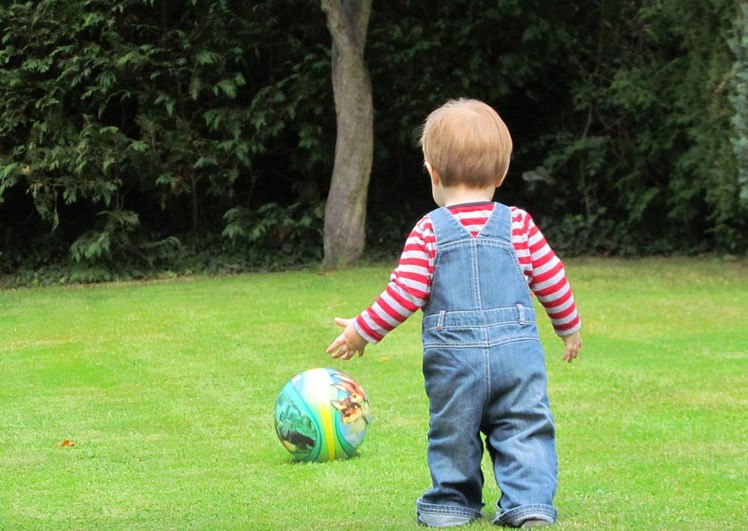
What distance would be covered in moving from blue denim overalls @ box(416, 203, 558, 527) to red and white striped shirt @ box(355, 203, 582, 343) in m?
0.03

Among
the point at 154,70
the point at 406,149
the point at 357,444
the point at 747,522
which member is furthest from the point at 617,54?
the point at 747,522

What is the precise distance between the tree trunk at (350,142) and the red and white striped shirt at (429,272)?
14.2 m

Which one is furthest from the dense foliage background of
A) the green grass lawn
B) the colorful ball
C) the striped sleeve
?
the striped sleeve

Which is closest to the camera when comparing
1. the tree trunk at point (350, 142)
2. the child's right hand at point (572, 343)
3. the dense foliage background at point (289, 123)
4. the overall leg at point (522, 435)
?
the overall leg at point (522, 435)

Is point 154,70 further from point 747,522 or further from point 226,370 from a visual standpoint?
point 747,522

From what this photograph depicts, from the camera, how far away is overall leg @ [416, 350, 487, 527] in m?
4.07

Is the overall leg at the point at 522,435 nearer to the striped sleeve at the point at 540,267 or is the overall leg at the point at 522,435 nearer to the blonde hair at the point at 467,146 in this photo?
the striped sleeve at the point at 540,267

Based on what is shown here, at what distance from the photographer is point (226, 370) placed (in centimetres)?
997

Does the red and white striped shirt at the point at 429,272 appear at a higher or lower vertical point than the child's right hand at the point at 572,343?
higher

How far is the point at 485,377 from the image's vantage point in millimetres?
4051

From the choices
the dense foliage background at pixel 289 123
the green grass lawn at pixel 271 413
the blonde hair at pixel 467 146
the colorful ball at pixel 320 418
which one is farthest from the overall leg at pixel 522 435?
the dense foliage background at pixel 289 123

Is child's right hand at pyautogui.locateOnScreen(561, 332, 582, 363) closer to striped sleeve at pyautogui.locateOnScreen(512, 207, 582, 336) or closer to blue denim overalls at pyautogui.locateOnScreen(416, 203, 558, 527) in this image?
striped sleeve at pyautogui.locateOnScreen(512, 207, 582, 336)

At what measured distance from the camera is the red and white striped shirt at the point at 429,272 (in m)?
4.13

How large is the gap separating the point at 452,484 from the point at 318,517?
0.89m
